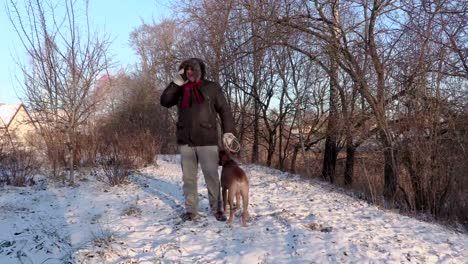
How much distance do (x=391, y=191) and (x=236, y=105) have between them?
10.6 metres

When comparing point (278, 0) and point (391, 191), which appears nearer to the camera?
point (391, 191)

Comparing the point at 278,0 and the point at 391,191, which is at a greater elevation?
the point at 278,0

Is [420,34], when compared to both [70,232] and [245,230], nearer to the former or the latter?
[245,230]

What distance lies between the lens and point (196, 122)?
16.2 ft

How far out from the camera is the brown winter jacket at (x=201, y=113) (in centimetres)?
495

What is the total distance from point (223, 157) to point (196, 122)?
59cm

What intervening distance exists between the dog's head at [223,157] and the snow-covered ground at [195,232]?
0.75 m

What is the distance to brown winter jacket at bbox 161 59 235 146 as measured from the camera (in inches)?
195

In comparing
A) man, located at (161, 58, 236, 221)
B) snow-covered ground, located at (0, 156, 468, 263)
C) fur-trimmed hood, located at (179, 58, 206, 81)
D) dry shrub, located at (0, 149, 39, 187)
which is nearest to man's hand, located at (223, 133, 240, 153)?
man, located at (161, 58, 236, 221)

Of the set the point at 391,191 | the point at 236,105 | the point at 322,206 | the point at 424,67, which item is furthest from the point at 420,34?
the point at 236,105

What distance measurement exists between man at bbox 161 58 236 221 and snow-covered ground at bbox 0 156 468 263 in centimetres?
44

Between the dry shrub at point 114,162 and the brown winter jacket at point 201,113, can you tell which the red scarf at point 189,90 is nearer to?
the brown winter jacket at point 201,113

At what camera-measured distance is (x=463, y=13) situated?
718 cm

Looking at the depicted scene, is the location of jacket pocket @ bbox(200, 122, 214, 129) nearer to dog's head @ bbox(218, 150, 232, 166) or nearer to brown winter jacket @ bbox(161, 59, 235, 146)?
brown winter jacket @ bbox(161, 59, 235, 146)
